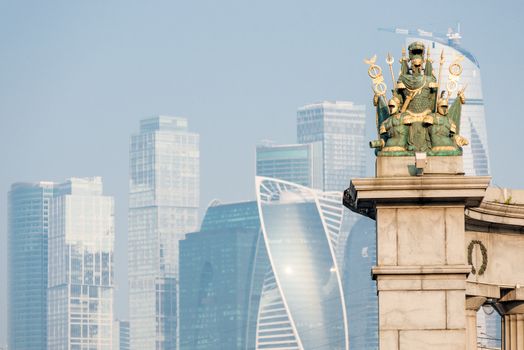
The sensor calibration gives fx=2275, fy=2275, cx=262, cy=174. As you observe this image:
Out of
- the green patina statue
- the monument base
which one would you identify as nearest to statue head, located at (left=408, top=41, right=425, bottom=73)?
the green patina statue

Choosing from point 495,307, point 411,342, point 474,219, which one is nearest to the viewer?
point 411,342

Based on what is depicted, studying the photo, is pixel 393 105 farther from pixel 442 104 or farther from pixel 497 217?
pixel 497 217

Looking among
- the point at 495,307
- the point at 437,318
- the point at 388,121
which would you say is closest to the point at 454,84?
the point at 388,121

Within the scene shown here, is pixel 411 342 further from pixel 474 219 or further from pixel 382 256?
pixel 474 219

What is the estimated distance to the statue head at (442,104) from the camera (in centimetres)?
3491

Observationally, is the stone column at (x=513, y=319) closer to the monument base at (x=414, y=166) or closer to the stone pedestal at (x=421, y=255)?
the stone pedestal at (x=421, y=255)

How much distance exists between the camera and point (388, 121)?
35.0 meters

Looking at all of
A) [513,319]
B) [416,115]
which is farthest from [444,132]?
[513,319]

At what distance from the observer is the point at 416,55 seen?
3612 centimetres

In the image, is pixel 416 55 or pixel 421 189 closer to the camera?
pixel 421 189

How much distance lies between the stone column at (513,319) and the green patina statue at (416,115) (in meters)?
5.10

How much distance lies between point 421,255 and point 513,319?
577 cm

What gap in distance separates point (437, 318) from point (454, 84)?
3597mm

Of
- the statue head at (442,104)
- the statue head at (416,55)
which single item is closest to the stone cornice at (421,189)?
the statue head at (442,104)
